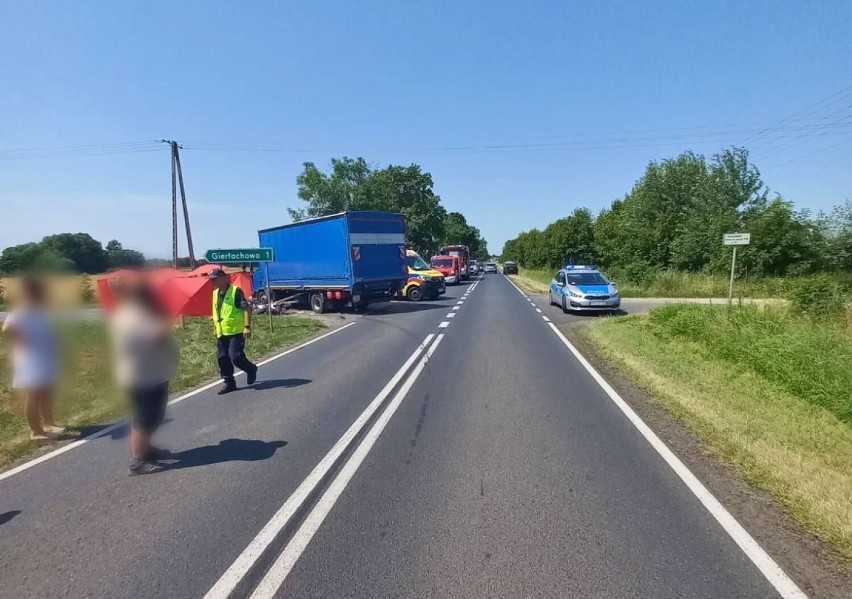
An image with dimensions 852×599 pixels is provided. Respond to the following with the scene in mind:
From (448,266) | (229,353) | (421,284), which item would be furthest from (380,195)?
(229,353)

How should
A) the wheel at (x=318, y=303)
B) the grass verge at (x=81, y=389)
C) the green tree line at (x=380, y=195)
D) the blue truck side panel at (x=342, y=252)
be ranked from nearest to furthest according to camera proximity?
the grass verge at (x=81, y=389), the blue truck side panel at (x=342, y=252), the wheel at (x=318, y=303), the green tree line at (x=380, y=195)

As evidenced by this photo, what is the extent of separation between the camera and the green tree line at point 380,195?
64812 mm

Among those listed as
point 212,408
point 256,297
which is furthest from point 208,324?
point 212,408

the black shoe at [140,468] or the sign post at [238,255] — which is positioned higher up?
the sign post at [238,255]

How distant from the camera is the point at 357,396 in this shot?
26.4 ft

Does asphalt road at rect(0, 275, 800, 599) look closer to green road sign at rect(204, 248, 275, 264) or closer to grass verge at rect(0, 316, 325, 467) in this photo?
grass verge at rect(0, 316, 325, 467)

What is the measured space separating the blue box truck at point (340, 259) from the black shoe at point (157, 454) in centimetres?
1545

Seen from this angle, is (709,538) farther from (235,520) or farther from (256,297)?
(256,297)

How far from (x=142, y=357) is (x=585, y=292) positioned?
1738cm

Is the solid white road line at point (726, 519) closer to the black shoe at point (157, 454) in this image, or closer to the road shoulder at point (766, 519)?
the road shoulder at point (766, 519)

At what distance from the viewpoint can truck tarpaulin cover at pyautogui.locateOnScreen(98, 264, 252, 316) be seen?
520cm

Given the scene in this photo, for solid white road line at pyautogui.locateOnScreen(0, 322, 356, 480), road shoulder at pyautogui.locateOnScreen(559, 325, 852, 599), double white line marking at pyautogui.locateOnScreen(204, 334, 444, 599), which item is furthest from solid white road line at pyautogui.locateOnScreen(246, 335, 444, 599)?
solid white road line at pyautogui.locateOnScreen(0, 322, 356, 480)

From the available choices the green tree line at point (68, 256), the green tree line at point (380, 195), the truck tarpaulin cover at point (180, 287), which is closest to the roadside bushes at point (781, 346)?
the truck tarpaulin cover at point (180, 287)

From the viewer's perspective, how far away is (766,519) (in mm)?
3965
